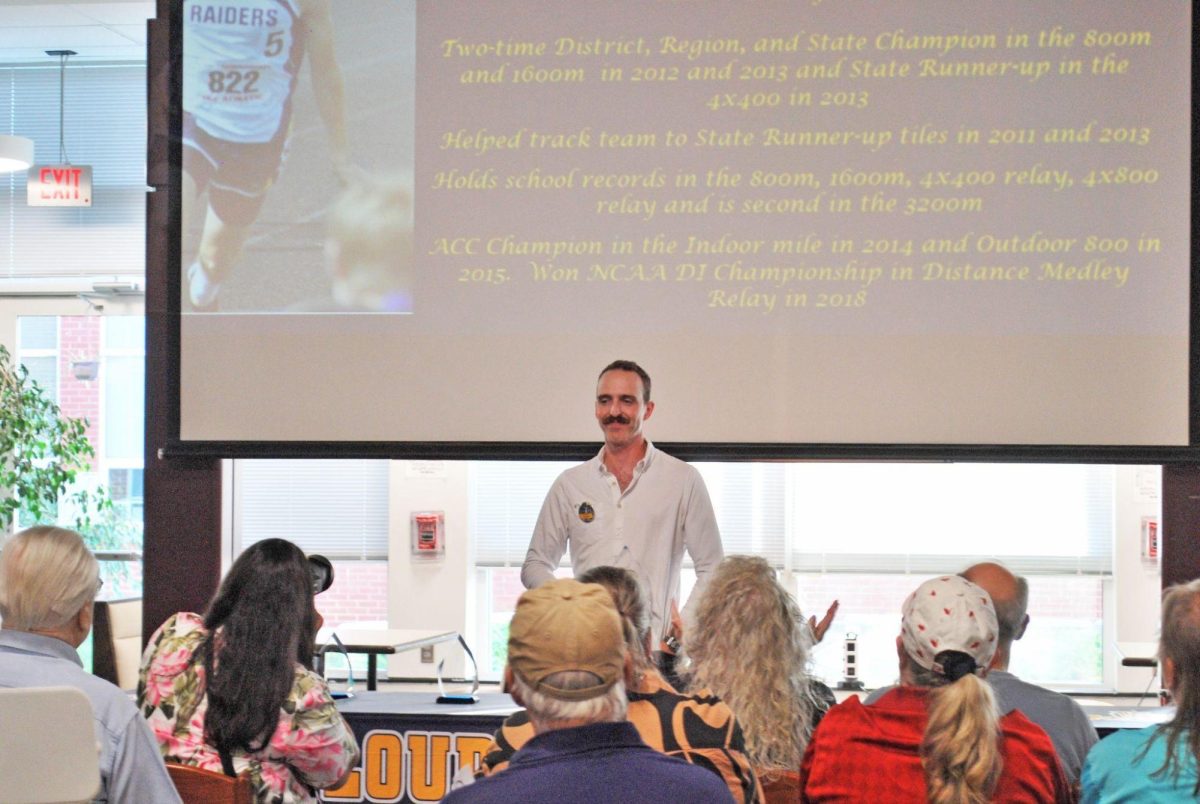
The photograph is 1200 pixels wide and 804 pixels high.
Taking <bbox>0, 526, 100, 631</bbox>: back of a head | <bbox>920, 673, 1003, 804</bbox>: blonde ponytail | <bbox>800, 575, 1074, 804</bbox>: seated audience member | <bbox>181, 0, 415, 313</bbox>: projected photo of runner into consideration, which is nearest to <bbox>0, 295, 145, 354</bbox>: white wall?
<bbox>181, 0, 415, 313</bbox>: projected photo of runner

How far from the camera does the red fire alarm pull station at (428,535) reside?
7.36m

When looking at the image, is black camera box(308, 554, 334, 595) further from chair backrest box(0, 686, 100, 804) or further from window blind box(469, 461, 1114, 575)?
window blind box(469, 461, 1114, 575)

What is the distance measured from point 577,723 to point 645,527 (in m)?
2.76

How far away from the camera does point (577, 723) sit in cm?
152

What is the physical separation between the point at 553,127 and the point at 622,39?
42 centimetres

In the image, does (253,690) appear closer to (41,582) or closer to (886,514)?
(41,582)

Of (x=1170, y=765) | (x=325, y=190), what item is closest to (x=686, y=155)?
(x=325, y=190)

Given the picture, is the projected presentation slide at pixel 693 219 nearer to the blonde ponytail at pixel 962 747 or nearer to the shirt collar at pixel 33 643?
the shirt collar at pixel 33 643

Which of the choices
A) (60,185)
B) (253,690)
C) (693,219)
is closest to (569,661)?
(253,690)

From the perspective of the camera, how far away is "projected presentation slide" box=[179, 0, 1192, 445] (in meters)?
4.52

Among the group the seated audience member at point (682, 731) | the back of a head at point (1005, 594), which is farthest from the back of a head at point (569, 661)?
the back of a head at point (1005, 594)

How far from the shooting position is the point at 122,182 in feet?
24.5

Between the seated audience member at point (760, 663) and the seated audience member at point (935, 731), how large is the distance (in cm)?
43

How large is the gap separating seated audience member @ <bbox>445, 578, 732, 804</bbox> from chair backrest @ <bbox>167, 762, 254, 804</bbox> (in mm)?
1039
